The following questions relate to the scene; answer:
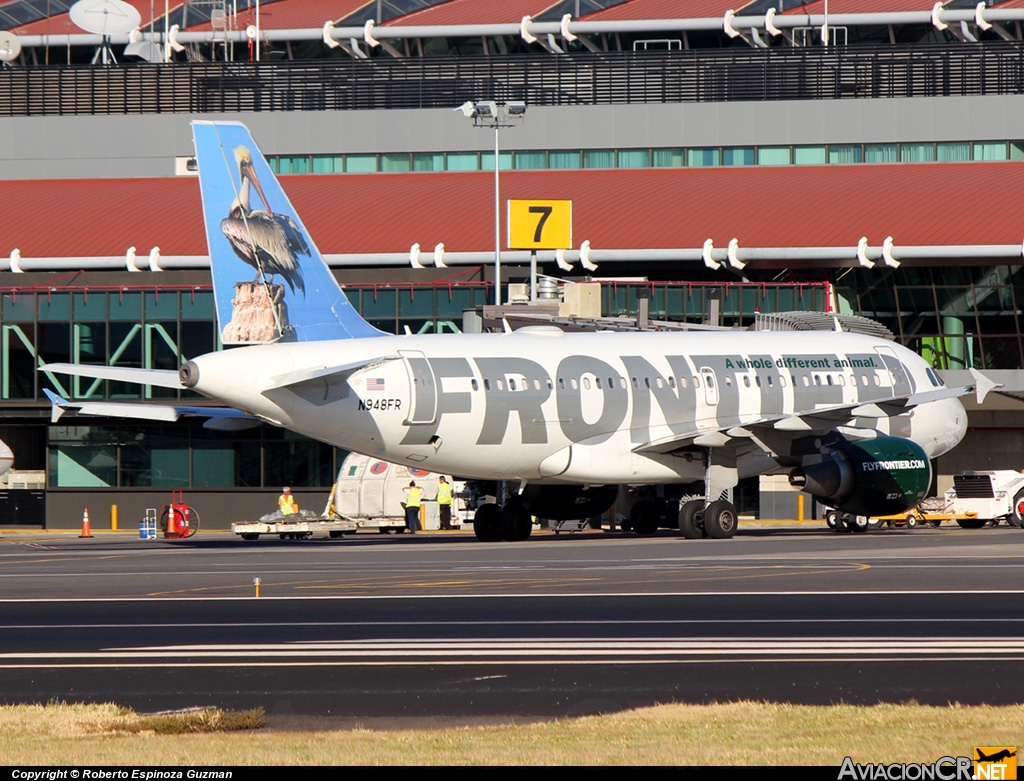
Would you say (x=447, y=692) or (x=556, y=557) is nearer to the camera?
(x=447, y=692)

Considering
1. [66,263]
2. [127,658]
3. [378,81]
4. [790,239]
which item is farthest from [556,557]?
[378,81]

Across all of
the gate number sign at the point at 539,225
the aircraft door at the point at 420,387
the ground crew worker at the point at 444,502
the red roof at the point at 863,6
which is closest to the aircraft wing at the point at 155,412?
the aircraft door at the point at 420,387

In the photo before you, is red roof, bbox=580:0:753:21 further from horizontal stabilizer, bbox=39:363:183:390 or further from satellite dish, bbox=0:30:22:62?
horizontal stabilizer, bbox=39:363:183:390

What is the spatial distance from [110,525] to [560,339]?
1006 inches

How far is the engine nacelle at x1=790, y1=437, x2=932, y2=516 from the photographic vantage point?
33000mm

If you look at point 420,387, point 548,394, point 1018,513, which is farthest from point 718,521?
point 1018,513

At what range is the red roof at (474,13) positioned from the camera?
75.9m

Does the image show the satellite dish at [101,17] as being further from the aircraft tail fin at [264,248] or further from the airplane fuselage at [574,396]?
the airplane fuselage at [574,396]

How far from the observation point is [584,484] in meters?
34.0

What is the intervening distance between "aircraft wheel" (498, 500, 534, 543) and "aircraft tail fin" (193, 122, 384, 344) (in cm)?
493

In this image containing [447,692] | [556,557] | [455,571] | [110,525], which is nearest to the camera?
[447,692]

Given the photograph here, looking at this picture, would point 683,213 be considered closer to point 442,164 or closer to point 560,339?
point 442,164

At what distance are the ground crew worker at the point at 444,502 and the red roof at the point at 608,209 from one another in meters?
13.6

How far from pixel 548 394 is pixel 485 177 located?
108ft
